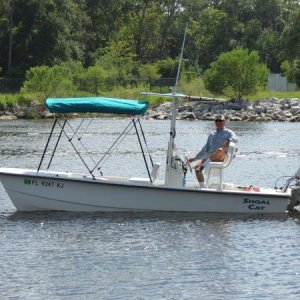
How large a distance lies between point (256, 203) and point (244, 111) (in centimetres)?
5424

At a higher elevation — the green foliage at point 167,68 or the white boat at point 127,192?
the white boat at point 127,192

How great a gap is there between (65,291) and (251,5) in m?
111

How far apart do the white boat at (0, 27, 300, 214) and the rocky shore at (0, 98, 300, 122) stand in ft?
166

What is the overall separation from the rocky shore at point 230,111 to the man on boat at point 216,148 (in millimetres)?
50320

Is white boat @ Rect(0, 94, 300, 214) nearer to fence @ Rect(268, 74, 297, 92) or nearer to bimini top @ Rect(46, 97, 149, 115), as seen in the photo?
bimini top @ Rect(46, 97, 149, 115)

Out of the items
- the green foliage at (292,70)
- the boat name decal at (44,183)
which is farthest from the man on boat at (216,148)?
the green foliage at (292,70)

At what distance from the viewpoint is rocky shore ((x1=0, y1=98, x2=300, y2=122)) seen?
7581 cm

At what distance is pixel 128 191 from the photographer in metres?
24.1

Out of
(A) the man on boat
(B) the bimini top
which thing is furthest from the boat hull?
(B) the bimini top

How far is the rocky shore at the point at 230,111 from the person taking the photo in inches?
2985

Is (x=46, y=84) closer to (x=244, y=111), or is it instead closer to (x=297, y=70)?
(x=244, y=111)

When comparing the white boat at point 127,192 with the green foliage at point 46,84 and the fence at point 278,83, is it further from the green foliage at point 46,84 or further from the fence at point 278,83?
the fence at point 278,83

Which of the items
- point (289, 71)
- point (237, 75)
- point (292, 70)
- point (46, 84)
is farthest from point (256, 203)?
point (289, 71)

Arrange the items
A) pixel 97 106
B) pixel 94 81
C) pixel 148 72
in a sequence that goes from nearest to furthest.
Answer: pixel 97 106 → pixel 94 81 → pixel 148 72
